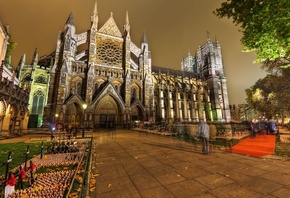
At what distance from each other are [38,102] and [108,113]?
16.0 m

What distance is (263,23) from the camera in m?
7.04

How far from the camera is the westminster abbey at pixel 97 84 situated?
23.3 metres

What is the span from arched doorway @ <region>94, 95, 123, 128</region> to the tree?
2229cm

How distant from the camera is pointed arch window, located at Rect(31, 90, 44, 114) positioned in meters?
28.2

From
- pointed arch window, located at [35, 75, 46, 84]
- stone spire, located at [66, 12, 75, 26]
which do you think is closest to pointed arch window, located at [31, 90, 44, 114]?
pointed arch window, located at [35, 75, 46, 84]

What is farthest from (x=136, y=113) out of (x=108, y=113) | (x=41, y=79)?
(x=41, y=79)

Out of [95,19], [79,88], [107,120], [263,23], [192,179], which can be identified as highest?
[95,19]

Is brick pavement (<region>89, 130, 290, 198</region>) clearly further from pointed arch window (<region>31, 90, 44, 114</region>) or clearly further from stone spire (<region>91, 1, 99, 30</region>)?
stone spire (<region>91, 1, 99, 30</region>)

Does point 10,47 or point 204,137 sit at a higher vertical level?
point 10,47

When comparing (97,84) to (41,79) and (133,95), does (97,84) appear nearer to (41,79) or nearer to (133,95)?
(133,95)

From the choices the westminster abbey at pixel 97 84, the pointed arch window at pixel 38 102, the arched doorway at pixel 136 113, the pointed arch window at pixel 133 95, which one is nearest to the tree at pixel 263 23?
the westminster abbey at pixel 97 84

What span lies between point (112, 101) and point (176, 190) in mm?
25014

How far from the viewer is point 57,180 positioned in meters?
3.59

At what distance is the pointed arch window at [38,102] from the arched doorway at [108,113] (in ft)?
43.8
